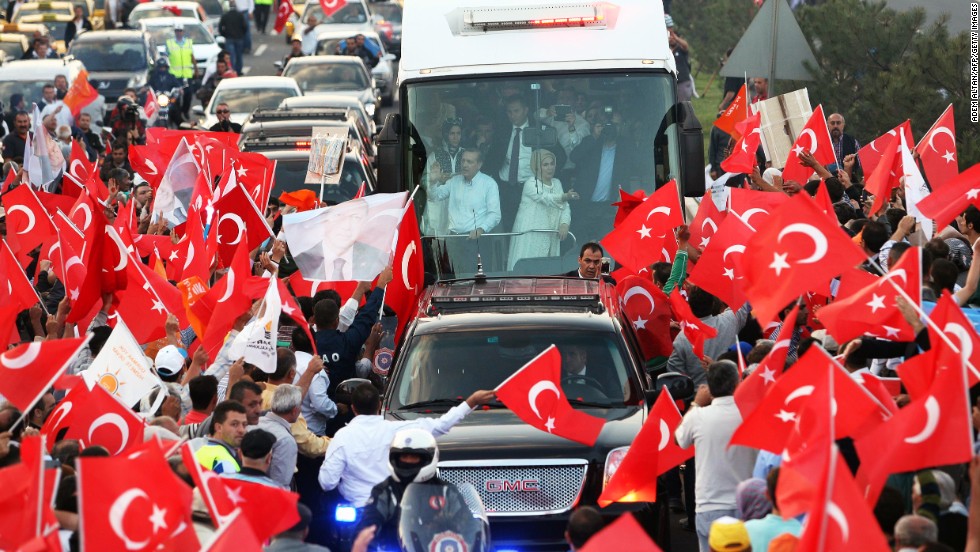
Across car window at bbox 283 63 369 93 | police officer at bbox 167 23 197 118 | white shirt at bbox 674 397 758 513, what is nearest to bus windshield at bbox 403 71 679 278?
white shirt at bbox 674 397 758 513

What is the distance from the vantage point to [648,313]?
1232 centimetres

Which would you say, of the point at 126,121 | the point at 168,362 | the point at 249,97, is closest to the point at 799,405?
the point at 168,362

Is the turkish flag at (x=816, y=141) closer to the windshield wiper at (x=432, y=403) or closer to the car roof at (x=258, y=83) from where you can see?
the windshield wiper at (x=432, y=403)

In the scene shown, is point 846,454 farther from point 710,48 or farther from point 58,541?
point 710,48

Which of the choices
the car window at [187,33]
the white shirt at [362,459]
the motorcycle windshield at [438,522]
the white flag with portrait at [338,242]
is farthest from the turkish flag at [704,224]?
the car window at [187,33]

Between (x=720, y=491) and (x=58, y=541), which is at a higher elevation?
(x=58, y=541)

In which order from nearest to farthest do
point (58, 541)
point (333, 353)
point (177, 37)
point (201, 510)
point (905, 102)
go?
point (58, 541) < point (201, 510) < point (333, 353) < point (905, 102) < point (177, 37)

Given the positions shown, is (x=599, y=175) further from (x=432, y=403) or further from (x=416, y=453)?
(x=416, y=453)

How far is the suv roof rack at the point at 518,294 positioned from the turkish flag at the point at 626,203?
1636mm

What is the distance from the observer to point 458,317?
1070 cm

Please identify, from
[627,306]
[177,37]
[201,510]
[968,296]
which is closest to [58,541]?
[201,510]

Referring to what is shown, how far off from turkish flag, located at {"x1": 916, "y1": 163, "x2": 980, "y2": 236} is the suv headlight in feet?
8.68

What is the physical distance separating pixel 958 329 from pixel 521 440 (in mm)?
2643

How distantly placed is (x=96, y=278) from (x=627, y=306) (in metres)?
3.73
